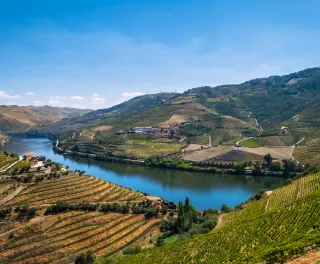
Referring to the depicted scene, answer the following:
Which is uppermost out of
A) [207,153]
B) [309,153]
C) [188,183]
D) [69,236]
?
[309,153]

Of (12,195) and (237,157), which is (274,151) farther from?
(12,195)

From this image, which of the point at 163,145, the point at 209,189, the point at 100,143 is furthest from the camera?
the point at 100,143

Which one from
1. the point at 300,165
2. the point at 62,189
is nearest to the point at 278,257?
the point at 62,189

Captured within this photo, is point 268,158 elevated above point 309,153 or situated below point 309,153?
below

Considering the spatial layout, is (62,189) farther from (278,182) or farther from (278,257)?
(278,182)

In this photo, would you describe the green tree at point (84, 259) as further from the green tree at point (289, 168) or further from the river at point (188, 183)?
the green tree at point (289, 168)

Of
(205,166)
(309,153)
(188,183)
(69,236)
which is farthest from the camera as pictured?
(205,166)

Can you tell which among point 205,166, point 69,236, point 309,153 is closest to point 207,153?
point 205,166
